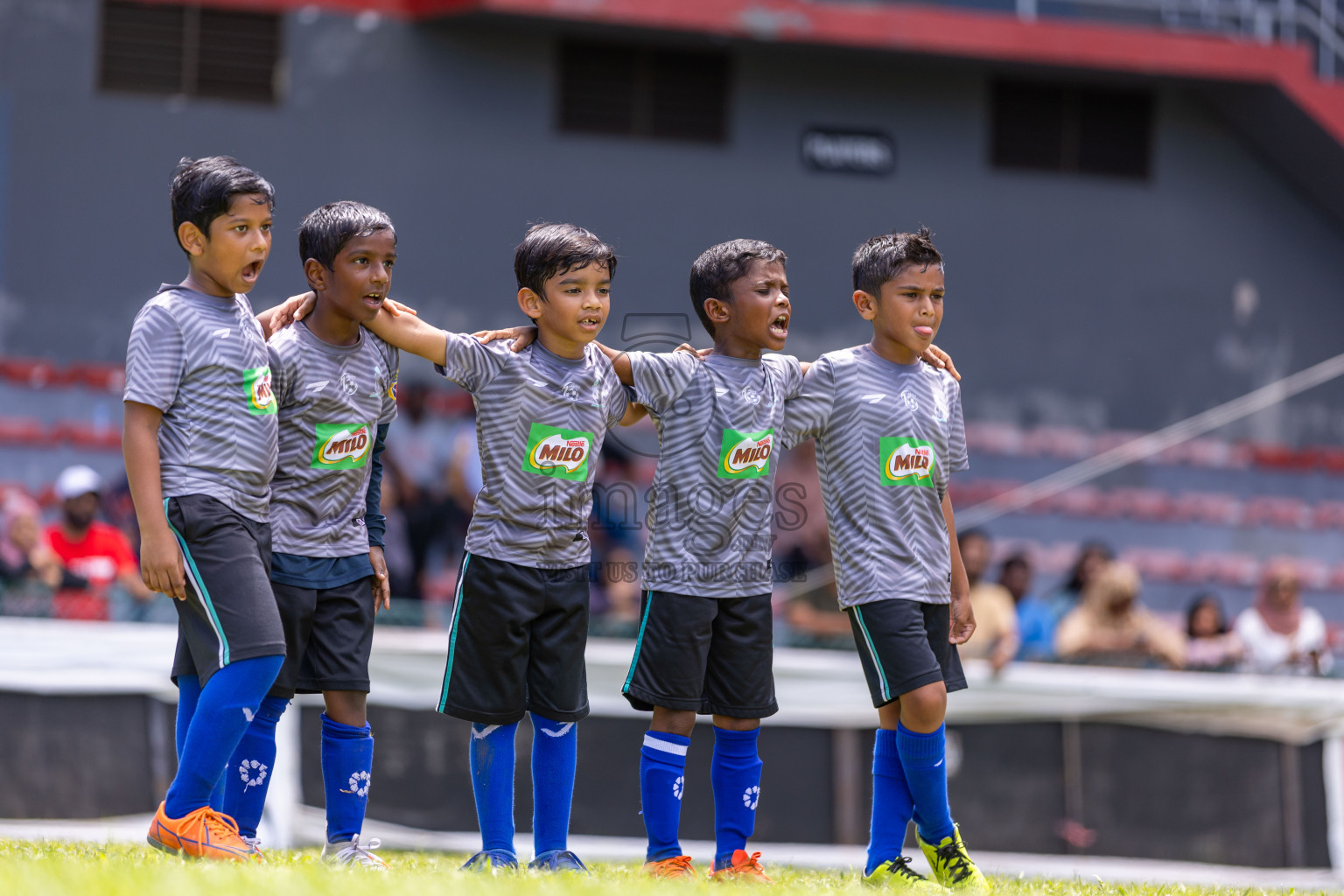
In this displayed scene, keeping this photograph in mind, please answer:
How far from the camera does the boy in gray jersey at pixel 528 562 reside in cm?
416

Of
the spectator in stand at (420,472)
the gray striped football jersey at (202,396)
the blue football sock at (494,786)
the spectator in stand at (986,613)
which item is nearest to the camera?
the gray striped football jersey at (202,396)

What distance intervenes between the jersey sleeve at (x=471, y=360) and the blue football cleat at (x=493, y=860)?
1278 millimetres

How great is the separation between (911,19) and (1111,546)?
4.05 m

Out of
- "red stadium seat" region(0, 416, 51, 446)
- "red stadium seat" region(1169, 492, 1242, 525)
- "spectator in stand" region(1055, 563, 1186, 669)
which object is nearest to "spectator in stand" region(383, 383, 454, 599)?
"red stadium seat" region(0, 416, 51, 446)

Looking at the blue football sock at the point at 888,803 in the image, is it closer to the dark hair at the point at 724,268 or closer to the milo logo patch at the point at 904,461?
the milo logo patch at the point at 904,461

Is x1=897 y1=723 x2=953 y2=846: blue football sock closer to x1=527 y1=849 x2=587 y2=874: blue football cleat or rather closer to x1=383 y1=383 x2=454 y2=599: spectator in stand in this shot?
x1=527 y1=849 x2=587 y2=874: blue football cleat

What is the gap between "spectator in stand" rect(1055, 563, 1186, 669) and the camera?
827cm

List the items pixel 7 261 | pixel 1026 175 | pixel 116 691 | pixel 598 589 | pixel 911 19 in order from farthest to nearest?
pixel 1026 175, pixel 911 19, pixel 7 261, pixel 598 589, pixel 116 691

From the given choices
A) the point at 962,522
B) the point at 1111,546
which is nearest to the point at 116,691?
the point at 962,522

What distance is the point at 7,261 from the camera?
1022cm

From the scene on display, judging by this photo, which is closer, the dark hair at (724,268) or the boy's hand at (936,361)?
the dark hair at (724,268)

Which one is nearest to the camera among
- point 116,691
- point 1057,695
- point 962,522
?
point 116,691

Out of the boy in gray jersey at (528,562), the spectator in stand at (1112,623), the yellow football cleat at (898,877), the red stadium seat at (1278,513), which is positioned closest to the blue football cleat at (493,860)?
the boy in gray jersey at (528,562)

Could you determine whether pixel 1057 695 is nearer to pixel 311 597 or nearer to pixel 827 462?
pixel 827 462
